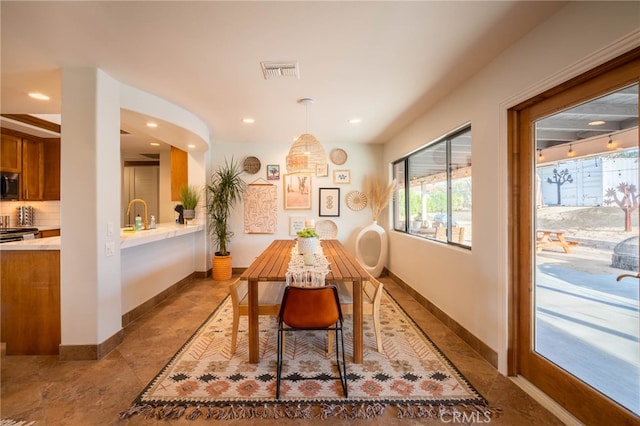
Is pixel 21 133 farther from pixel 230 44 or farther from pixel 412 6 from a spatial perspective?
pixel 412 6

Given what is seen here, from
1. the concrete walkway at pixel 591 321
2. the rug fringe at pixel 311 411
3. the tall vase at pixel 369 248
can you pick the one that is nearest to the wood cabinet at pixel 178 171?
the tall vase at pixel 369 248

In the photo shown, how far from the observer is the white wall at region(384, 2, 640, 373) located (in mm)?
1393

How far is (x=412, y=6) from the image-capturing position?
155 centimetres

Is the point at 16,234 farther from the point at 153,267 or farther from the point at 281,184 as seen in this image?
the point at 281,184

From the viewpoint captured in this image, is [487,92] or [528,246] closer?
[528,246]

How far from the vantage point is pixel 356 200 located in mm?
5082

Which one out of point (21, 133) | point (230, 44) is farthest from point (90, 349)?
point (21, 133)

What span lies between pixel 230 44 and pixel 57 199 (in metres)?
4.44

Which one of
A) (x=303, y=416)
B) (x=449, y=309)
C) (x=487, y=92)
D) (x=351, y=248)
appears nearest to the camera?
(x=303, y=416)

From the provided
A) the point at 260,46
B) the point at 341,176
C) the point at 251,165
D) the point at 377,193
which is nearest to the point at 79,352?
the point at 260,46

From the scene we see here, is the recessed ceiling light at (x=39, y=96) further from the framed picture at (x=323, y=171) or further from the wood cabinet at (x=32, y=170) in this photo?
the framed picture at (x=323, y=171)

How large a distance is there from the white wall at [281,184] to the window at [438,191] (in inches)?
27.1

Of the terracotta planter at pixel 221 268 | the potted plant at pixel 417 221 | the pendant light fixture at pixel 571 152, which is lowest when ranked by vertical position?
the terracotta planter at pixel 221 268

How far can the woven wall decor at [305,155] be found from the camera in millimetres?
2971
